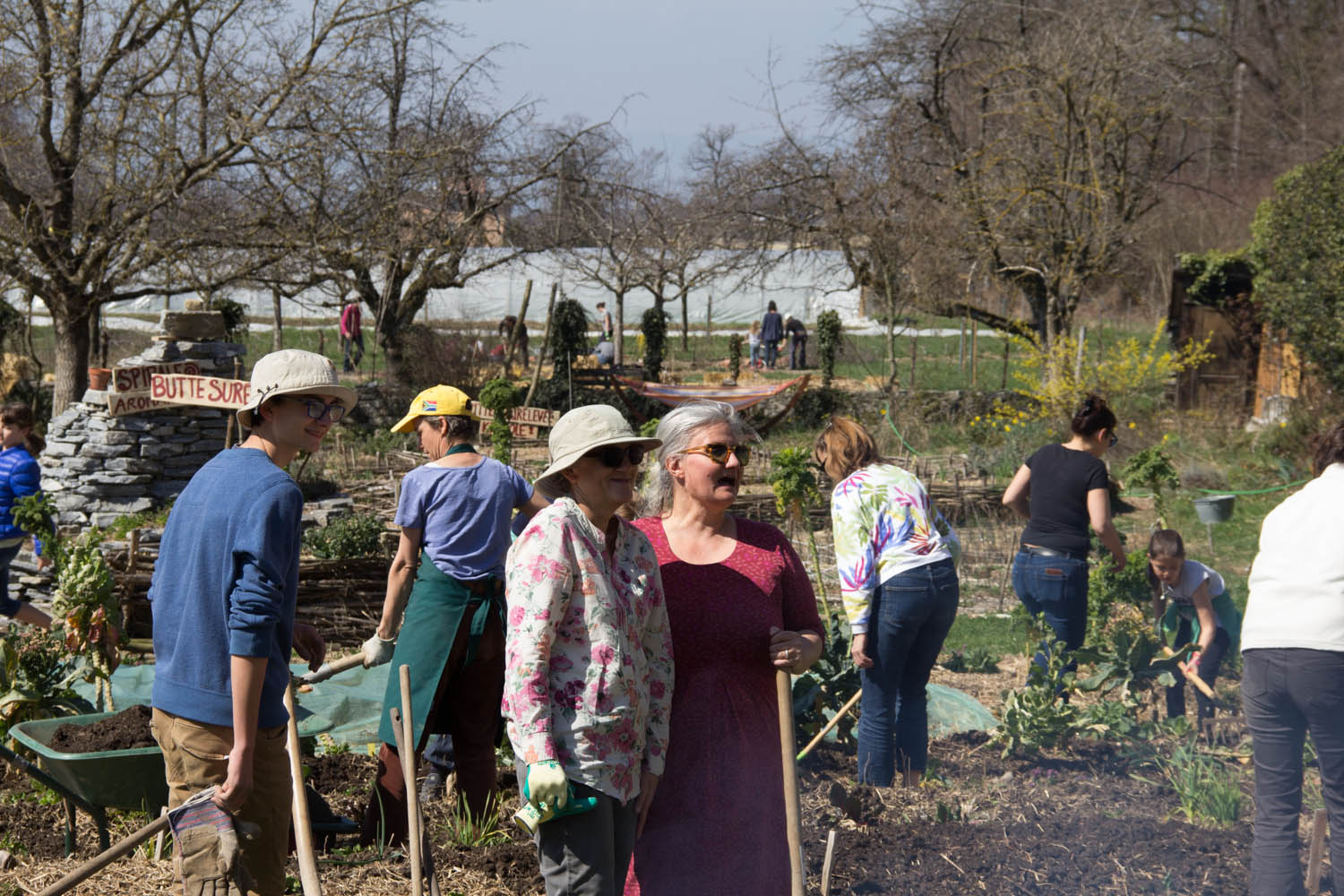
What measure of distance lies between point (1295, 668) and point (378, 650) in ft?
9.70

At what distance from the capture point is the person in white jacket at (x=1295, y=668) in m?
3.33

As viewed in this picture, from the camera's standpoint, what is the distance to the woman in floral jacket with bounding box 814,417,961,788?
14.4 feet

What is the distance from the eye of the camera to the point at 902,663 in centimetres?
447

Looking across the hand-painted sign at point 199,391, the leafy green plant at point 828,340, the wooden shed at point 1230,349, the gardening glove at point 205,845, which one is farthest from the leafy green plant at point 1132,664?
the leafy green plant at point 828,340

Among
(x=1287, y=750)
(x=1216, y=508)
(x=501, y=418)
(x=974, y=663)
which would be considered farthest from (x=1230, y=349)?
(x=1287, y=750)

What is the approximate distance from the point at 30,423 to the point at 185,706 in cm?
478

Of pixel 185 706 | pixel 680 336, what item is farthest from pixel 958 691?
pixel 680 336

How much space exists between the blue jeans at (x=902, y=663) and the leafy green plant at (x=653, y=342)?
1348 cm

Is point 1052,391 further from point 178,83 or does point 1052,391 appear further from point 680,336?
point 680,336

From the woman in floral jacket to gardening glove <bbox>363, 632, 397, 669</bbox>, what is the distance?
1.67m

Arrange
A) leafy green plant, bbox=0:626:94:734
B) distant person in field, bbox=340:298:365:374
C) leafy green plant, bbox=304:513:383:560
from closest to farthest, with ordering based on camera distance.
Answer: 1. leafy green plant, bbox=0:626:94:734
2. leafy green plant, bbox=304:513:383:560
3. distant person in field, bbox=340:298:365:374

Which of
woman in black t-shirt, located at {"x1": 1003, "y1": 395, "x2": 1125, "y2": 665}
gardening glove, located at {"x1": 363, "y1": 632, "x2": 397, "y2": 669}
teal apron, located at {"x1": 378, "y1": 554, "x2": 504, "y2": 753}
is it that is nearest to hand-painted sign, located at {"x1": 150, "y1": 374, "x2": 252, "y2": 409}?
gardening glove, located at {"x1": 363, "y1": 632, "x2": 397, "y2": 669}

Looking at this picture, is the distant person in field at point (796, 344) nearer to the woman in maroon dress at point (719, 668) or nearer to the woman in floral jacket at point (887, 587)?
the woman in floral jacket at point (887, 587)

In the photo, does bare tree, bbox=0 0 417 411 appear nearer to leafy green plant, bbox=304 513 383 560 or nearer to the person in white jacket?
leafy green plant, bbox=304 513 383 560
